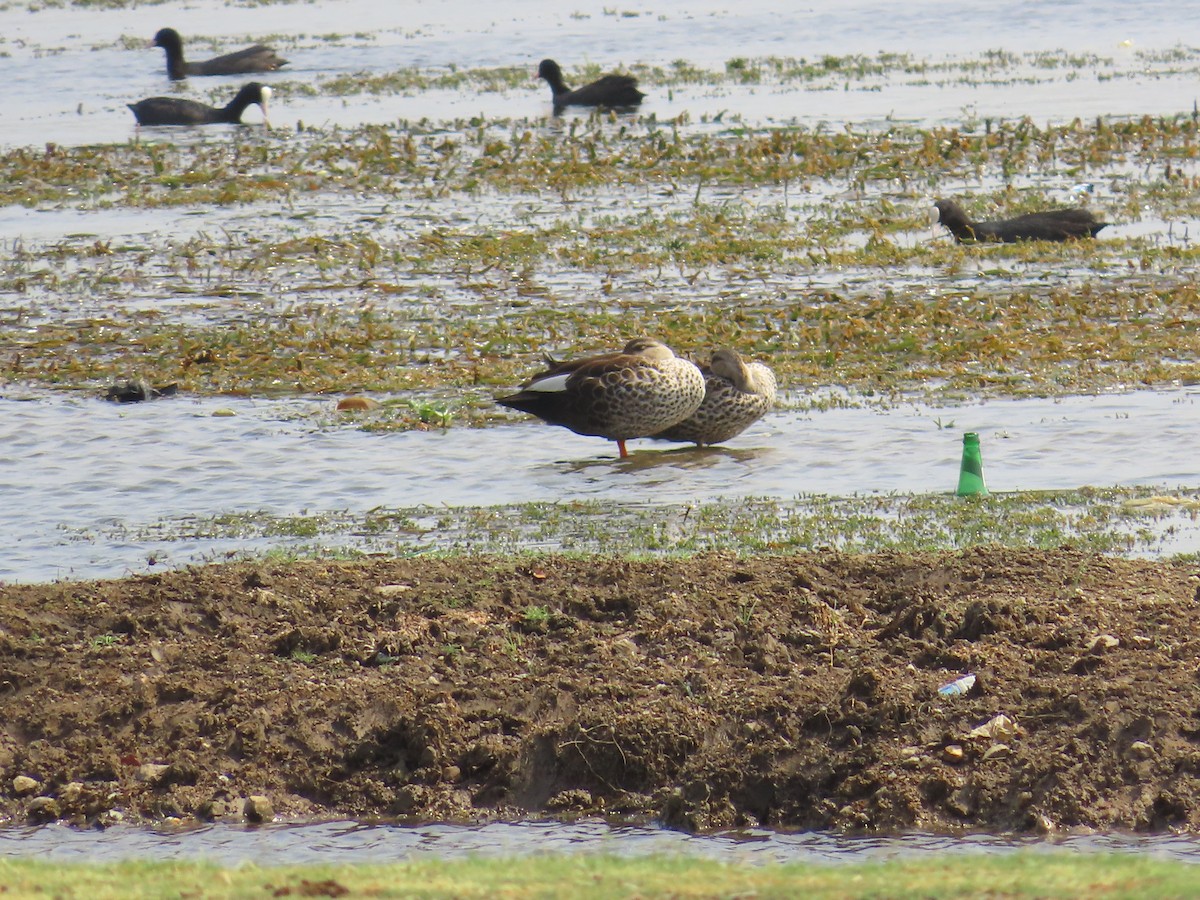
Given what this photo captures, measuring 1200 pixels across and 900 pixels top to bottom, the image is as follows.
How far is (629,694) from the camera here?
7.16m

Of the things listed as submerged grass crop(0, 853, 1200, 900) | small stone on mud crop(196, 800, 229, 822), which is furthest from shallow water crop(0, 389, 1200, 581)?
submerged grass crop(0, 853, 1200, 900)

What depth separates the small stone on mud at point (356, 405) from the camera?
13.1 m

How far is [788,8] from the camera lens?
4806 centimetres

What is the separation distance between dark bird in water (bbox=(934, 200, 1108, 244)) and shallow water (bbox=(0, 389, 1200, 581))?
5403 mm

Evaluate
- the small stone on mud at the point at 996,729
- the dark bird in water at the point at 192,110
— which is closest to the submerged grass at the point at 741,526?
the small stone on mud at the point at 996,729

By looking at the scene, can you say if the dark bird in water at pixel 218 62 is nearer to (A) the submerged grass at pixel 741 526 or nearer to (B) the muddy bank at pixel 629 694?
(A) the submerged grass at pixel 741 526

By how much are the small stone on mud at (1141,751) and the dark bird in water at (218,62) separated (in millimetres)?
31182

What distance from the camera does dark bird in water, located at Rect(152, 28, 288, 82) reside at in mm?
35594

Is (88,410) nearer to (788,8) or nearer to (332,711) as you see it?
(332,711)

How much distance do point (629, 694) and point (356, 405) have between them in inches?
249

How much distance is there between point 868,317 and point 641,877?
10.0m

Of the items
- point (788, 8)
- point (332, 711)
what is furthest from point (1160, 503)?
point (788, 8)

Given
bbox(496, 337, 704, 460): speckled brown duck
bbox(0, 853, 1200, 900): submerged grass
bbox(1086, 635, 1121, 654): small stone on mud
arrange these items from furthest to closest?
1. bbox(496, 337, 704, 460): speckled brown duck
2. bbox(1086, 635, 1121, 654): small stone on mud
3. bbox(0, 853, 1200, 900): submerged grass

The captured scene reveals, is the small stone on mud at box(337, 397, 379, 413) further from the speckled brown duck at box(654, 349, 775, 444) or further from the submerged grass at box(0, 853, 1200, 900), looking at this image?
the submerged grass at box(0, 853, 1200, 900)
